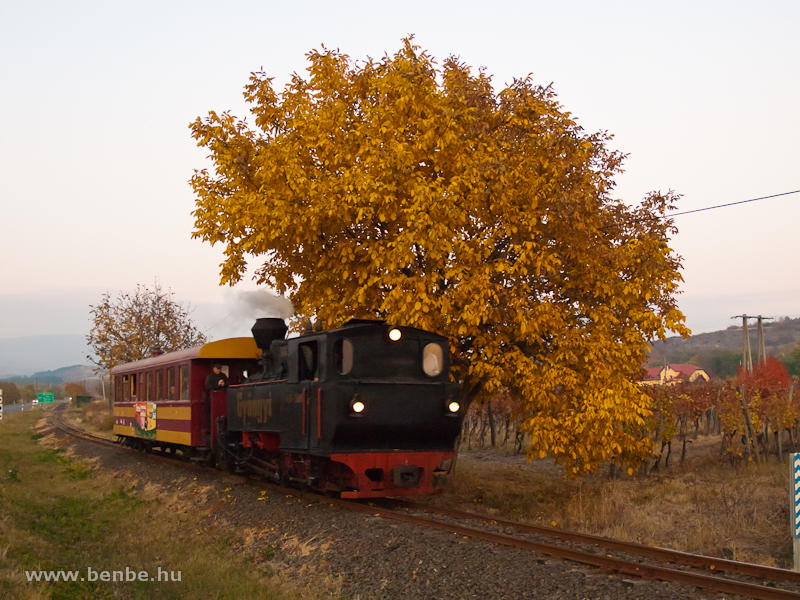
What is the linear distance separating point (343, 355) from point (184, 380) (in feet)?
22.4

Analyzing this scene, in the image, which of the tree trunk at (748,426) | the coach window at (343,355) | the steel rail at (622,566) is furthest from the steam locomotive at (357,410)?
the tree trunk at (748,426)

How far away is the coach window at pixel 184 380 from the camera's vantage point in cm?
1539

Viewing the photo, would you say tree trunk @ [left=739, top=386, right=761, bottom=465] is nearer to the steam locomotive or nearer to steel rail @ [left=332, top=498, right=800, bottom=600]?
the steam locomotive

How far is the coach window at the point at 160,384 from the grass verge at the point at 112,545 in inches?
89.4

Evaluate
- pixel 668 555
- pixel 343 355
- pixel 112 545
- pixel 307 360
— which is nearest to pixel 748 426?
pixel 668 555

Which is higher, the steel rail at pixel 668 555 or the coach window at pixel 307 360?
the coach window at pixel 307 360

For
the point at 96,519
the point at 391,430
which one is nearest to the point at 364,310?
the point at 391,430

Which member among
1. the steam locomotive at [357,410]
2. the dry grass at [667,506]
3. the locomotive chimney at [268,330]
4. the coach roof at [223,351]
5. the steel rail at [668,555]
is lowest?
the dry grass at [667,506]

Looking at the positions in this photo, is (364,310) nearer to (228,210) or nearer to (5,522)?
(228,210)

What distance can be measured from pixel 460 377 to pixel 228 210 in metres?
5.61

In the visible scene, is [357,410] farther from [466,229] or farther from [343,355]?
[466,229]

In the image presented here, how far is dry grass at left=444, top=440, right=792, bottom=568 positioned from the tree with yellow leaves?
108 cm

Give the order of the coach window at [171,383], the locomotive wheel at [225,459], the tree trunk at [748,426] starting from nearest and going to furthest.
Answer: the locomotive wheel at [225,459]
the coach window at [171,383]
the tree trunk at [748,426]

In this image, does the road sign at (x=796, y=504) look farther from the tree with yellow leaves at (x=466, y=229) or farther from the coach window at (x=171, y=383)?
the coach window at (x=171, y=383)
